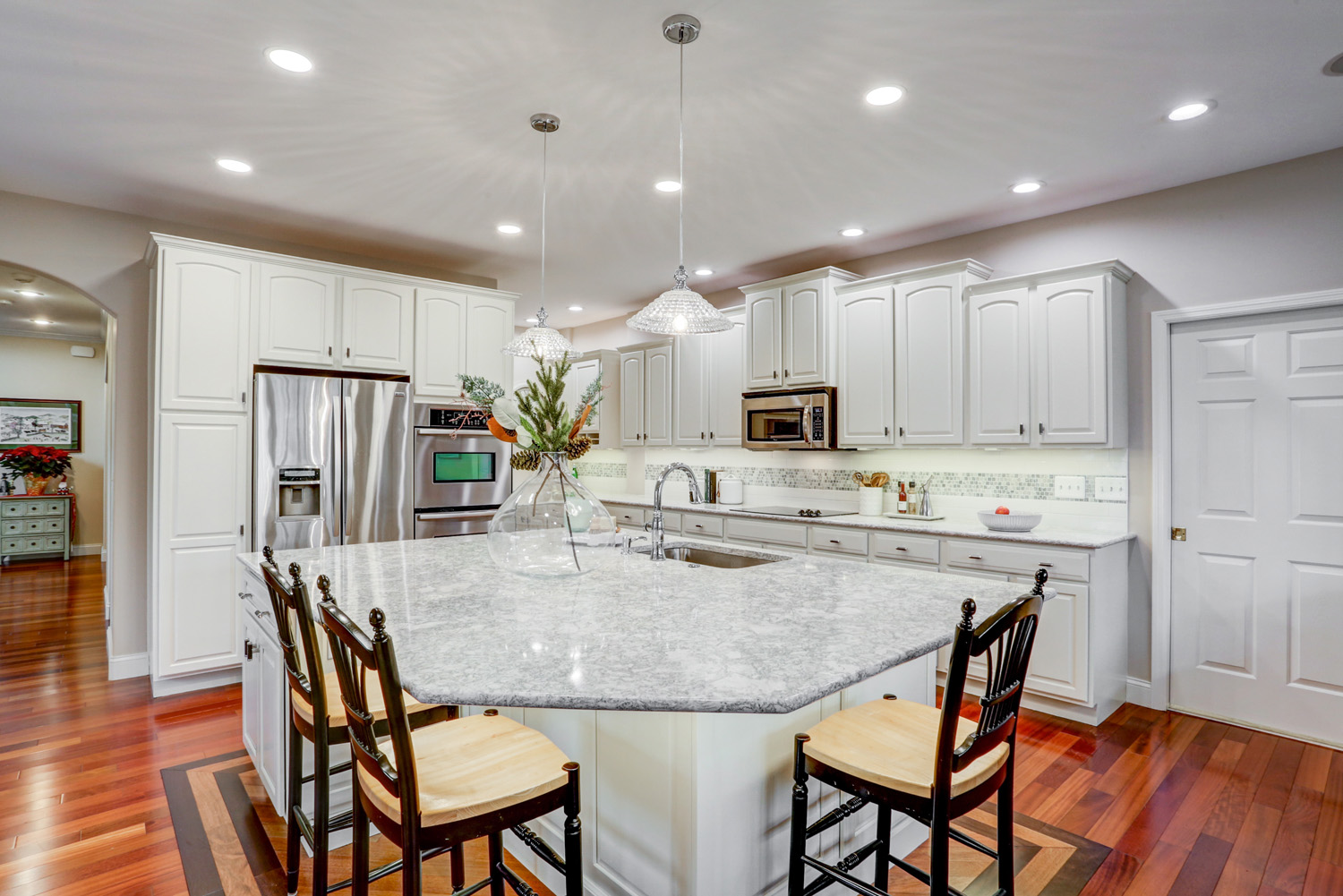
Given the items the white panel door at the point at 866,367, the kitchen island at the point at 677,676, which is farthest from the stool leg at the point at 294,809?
the white panel door at the point at 866,367

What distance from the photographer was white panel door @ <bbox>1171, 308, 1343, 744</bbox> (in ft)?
9.92

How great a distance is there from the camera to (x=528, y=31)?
7.20 feet

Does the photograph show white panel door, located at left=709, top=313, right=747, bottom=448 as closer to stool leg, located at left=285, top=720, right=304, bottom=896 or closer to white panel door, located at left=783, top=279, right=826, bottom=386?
white panel door, located at left=783, top=279, right=826, bottom=386

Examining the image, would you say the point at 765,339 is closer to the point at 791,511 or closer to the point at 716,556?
the point at 791,511

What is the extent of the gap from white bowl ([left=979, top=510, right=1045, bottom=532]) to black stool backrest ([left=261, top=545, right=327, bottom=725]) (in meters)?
3.27

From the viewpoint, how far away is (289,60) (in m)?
2.35

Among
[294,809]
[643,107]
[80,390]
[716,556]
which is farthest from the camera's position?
[80,390]

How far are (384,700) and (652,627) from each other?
615mm

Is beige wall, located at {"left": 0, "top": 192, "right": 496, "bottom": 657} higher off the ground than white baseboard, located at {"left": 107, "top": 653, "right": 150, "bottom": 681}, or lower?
higher

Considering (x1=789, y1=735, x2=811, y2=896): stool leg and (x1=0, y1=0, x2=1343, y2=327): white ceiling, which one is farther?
(x1=0, y1=0, x2=1343, y2=327): white ceiling

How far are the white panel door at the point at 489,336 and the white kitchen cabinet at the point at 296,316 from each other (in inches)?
32.7

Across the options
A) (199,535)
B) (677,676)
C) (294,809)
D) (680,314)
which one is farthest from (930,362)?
(199,535)

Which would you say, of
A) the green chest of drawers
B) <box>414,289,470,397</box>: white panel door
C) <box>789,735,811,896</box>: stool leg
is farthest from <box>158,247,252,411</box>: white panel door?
the green chest of drawers

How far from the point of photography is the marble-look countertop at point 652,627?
121 cm
